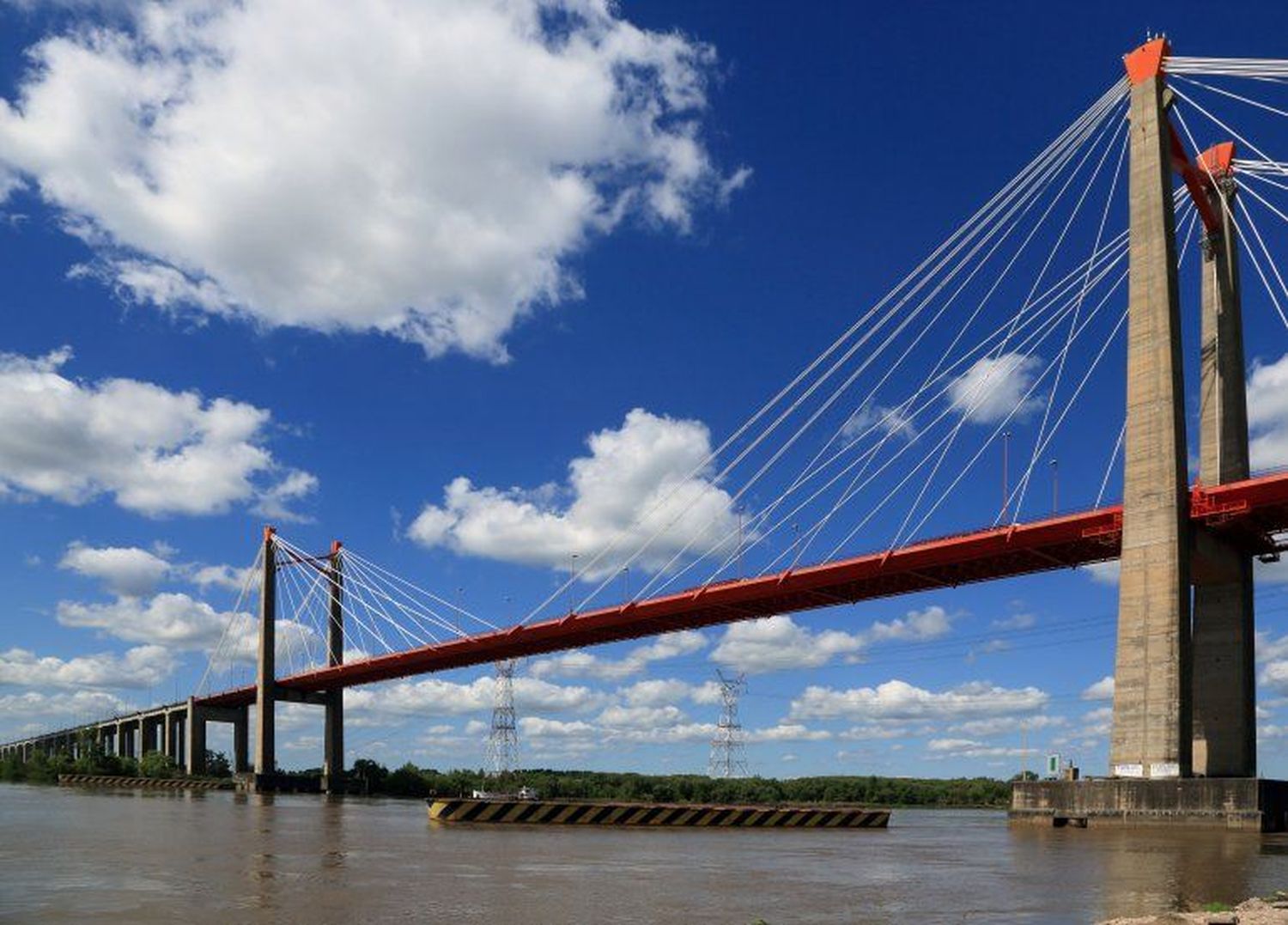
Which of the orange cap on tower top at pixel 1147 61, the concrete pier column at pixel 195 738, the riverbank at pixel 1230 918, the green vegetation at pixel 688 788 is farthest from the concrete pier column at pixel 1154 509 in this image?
the concrete pier column at pixel 195 738

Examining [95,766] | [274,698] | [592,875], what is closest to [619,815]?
[592,875]

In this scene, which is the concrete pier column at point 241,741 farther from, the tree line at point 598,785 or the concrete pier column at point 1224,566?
the concrete pier column at point 1224,566

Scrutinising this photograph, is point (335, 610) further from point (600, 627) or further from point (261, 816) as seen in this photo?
point (261, 816)

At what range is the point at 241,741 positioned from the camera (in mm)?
108812

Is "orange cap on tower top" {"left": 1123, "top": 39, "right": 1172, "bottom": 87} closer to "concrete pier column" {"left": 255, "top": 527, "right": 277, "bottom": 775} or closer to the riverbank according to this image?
Result: the riverbank

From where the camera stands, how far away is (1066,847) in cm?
2973

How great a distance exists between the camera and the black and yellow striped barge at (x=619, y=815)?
42.1 m

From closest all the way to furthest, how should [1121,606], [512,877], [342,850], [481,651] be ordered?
[512,877] < [342,850] < [1121,606] < [481,651]

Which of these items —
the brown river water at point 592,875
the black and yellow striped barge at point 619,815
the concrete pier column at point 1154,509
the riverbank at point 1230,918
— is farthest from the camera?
the black and yellow striped barge at point 619,815

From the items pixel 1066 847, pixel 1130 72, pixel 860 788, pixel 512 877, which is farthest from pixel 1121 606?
pixel 860 788

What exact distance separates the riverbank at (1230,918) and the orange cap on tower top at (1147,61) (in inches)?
1376

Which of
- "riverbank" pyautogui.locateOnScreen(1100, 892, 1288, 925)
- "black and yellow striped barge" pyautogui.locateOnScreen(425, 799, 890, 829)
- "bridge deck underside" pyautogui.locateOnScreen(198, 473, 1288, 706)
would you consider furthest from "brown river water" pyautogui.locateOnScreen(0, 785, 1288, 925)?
"bridge deck underside" pyautogui.locateOnScreen(198, 473, 1288, 706)

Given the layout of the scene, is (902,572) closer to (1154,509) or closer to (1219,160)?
(1154,509)

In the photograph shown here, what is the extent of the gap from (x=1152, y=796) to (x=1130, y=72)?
25087 millimetres
